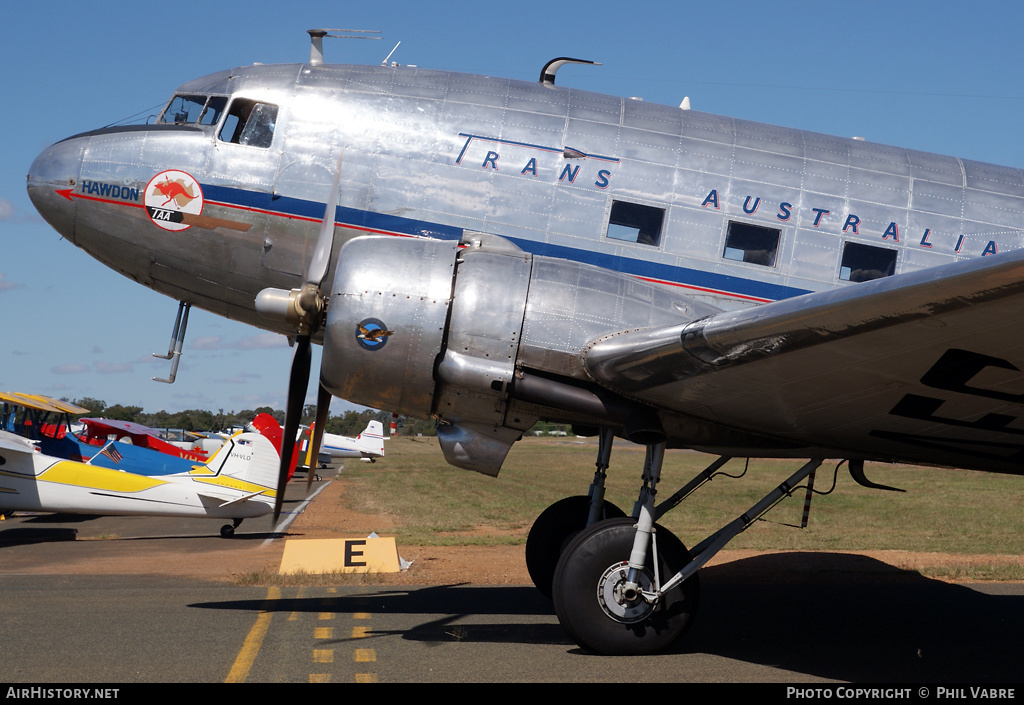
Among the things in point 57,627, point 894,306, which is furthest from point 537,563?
point 894,306

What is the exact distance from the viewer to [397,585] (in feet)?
37.7

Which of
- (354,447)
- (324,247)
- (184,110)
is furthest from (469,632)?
(354,447)

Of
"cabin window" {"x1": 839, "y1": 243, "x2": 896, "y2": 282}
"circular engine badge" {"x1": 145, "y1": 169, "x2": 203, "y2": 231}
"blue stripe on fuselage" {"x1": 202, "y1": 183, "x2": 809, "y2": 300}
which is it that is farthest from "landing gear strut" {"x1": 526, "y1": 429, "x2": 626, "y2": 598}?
"circular engine badge" {"x1": 145, "y1": 169, "x2": 203, "y2": 231}

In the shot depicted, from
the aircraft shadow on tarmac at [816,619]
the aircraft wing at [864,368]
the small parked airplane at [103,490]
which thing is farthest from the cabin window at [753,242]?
the small parked airplane at [103,490]

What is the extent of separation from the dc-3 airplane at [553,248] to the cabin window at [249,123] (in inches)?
1.0

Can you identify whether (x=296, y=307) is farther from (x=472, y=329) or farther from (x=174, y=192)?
(x=174, y=192)

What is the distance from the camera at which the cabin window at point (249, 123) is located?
8.89 metres

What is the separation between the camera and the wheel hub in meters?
7.34

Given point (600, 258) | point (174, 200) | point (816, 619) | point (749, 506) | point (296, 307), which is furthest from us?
point (749, 506)

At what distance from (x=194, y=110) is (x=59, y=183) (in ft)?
5.26

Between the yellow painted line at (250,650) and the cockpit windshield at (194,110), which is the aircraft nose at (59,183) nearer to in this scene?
Answer: the cockpit windshield at (194,110)

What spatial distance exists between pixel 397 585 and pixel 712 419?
5.76 m

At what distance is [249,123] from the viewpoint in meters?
8.98

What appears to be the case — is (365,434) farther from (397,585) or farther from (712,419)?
(712,419)
